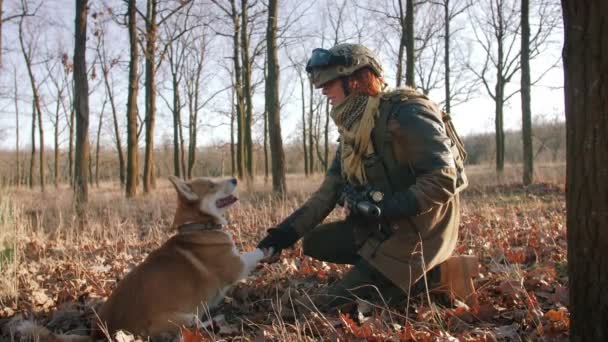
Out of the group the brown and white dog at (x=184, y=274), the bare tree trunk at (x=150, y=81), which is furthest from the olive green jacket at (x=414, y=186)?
the bare tree trunk at (x=150, y=81)

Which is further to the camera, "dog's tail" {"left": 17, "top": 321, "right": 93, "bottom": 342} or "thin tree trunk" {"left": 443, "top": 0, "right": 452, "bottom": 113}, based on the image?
"thin tree trunk" {"left": 443, "top": 0, "right": 452, "bottom": 113}

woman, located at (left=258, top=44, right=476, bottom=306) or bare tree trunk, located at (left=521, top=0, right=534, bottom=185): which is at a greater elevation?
bare tree trunk, located at (left=521, top=0, right=534, bottom=185)

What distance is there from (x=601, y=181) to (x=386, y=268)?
5.12 ft

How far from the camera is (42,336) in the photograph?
288 centimetres

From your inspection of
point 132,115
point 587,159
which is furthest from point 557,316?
point 132,115

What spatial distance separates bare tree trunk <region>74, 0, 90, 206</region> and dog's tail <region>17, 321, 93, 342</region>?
24.8ft

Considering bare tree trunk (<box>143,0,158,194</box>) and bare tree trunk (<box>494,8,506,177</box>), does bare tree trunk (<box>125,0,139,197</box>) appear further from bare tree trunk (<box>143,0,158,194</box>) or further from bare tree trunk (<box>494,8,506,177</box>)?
bare tree trunk (<box>494,8,506,177</box>)

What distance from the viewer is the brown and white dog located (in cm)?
307

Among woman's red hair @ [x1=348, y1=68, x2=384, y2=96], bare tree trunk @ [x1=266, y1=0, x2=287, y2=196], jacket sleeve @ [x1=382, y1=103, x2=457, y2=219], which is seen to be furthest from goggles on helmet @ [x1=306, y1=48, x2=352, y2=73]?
bare tree trunk @ [x1=266, y1=0, x2=287, y2=196]

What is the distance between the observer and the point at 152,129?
52.4 feet

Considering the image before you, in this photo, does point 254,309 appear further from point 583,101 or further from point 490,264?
point 583,101

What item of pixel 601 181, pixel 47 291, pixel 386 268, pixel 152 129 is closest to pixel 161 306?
pixel 386 268

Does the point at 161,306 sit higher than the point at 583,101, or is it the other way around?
the point at 583,101

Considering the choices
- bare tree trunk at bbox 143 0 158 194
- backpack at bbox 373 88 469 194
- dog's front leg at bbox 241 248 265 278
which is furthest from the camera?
bare tree trunk at bbox 143 0 158 194
